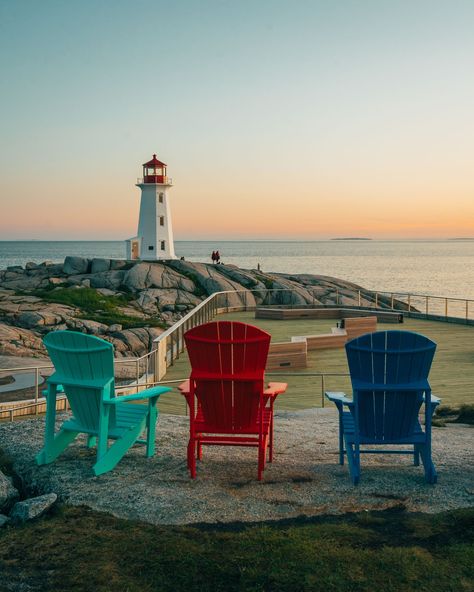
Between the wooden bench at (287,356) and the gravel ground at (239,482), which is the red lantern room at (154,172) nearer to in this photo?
the wooden bench at (287,356)

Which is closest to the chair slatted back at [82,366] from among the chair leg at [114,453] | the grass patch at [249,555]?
the chair leg at [114,453]

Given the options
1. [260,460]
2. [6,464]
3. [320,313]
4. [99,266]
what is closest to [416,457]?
[260,460]

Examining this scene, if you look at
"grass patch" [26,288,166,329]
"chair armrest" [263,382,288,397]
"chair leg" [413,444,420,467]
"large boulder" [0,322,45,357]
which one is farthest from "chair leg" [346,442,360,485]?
"grass patch" [26,288,166,329]

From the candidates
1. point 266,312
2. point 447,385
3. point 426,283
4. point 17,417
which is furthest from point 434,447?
point 426,283

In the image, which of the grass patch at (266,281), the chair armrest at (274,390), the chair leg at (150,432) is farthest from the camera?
the grass patch at (266,281)

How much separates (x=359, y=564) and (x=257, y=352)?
1.94m

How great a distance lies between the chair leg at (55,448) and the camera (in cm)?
570

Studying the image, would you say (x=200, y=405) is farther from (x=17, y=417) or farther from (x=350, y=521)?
(x=17, y=417)

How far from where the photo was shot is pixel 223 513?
184 inches

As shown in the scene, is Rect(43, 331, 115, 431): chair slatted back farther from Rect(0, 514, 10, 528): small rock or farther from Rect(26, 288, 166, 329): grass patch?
Rect(26, 288, 166, 329): grass patch

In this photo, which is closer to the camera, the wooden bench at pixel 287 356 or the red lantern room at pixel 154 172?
the wooden bench at pixel 287 356

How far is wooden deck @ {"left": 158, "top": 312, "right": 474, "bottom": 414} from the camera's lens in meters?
11.4

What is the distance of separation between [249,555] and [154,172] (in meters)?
48.2

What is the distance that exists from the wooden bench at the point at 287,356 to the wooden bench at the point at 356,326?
11.7 feet
